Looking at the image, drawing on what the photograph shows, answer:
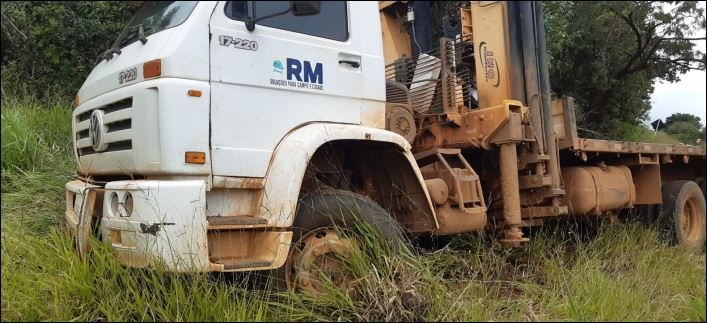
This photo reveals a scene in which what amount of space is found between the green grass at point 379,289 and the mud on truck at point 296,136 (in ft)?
0.59

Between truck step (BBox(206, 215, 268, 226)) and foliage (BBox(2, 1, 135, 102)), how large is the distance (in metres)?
4.56

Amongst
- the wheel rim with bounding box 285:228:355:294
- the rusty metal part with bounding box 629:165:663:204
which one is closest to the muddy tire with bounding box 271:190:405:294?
the wheel rim with bounding box 285:228:355:294

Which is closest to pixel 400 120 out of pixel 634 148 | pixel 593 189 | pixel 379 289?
pixel 379 289

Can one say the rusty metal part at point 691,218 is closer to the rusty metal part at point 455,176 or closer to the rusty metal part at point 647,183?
the rusty metal part at point 647,183

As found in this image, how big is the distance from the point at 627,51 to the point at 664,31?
96 cm

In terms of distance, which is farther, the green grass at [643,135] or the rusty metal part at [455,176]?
the green grass at [643,135]

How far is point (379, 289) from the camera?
3.54 meters

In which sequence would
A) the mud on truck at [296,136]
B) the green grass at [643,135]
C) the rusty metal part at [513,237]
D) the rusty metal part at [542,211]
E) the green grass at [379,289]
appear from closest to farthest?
the green grass at [379,289]
the mud on truck at [296,136]
the rusty metal part at [513,237]
the rusty metal part at [542,211]
the green grass at [643,135]

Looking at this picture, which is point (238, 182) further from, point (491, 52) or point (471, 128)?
point (491, 52)

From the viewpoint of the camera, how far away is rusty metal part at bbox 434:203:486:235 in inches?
Result: 174

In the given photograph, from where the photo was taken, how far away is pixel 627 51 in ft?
22.7

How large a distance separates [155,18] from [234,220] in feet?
4.87

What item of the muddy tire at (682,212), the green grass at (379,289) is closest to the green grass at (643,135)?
the muddy tire at (682,212)

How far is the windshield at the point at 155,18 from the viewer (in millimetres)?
3604
